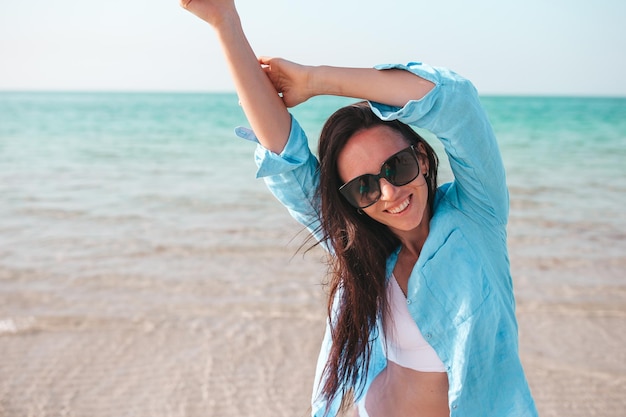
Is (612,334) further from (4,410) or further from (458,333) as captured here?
(4,410)

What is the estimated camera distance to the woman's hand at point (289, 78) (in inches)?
78.2

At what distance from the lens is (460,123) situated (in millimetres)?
1747

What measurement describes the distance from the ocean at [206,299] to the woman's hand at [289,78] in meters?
0.99

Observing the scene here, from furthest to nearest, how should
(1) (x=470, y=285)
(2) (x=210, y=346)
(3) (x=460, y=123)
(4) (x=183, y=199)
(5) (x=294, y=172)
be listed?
(4) (x=183, y=199)
(2) (x=210, y=346)
(5) (x=294, y=172)
(1) (x=470, y=285)
(3) (x=460, y=123)

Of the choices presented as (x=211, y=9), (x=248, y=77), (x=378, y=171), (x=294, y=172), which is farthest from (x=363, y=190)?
(x=211, y=9)

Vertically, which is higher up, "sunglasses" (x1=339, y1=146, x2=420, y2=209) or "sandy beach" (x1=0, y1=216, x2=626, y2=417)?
"sunglasses" (x1=339, y1=146, x2=420, y2=209)

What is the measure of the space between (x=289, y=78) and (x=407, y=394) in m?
1.24

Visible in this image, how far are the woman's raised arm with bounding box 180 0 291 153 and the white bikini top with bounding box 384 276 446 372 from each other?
69cm

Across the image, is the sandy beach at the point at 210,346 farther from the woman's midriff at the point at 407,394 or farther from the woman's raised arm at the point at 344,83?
the woman's raised arm at the point at 344,83

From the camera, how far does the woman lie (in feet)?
6.03

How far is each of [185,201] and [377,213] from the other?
7.23 metres

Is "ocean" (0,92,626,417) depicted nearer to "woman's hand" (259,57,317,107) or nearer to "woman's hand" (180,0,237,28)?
"woman's hand" (259,57,317,107)

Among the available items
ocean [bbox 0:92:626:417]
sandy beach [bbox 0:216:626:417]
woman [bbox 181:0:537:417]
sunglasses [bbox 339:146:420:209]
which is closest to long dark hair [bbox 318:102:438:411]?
woman [bbox 181:0:537:417]

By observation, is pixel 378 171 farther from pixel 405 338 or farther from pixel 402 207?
pixel 405 338
